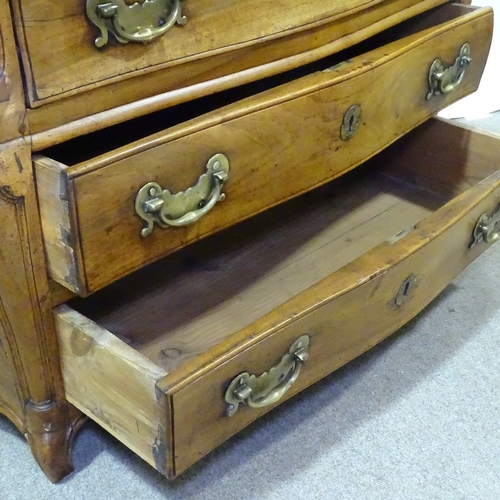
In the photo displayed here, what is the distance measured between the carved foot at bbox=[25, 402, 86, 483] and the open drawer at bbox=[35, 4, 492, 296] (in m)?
0.22

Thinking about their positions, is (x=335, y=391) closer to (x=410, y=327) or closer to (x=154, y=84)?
(x=410, y=327)

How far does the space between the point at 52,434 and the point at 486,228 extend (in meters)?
0.66

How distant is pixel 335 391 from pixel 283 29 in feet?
1.68

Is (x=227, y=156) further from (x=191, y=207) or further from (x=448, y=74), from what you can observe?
(x=448, y=74)

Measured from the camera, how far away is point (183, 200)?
0.62 m

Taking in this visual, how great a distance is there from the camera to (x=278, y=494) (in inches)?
31.4

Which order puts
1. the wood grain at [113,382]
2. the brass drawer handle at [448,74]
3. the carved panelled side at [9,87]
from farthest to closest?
1. the brass drawer handle at [448,74]
2. the wood grain at [113,382]
3. the carved panelled side at [9,87]

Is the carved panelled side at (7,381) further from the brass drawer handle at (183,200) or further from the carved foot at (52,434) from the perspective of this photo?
the brass drawer handle at (183,200)

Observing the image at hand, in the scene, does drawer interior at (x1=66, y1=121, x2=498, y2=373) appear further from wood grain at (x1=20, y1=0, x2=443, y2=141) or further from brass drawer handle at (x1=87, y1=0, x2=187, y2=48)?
brass drawer handle at (x1=87, y1=0, x2=187, y2=48)

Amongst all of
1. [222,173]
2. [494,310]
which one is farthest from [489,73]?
[222,173]

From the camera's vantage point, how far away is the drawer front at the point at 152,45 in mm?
516

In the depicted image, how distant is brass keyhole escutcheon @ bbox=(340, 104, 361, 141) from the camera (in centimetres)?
77

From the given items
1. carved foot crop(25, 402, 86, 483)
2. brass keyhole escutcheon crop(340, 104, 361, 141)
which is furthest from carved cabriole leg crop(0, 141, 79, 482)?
brass keyhole escutcheon crop(340, 104, 361, 141)

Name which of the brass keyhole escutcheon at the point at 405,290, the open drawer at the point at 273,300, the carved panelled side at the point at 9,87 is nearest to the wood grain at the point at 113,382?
the open drawer at the point at 273,300
